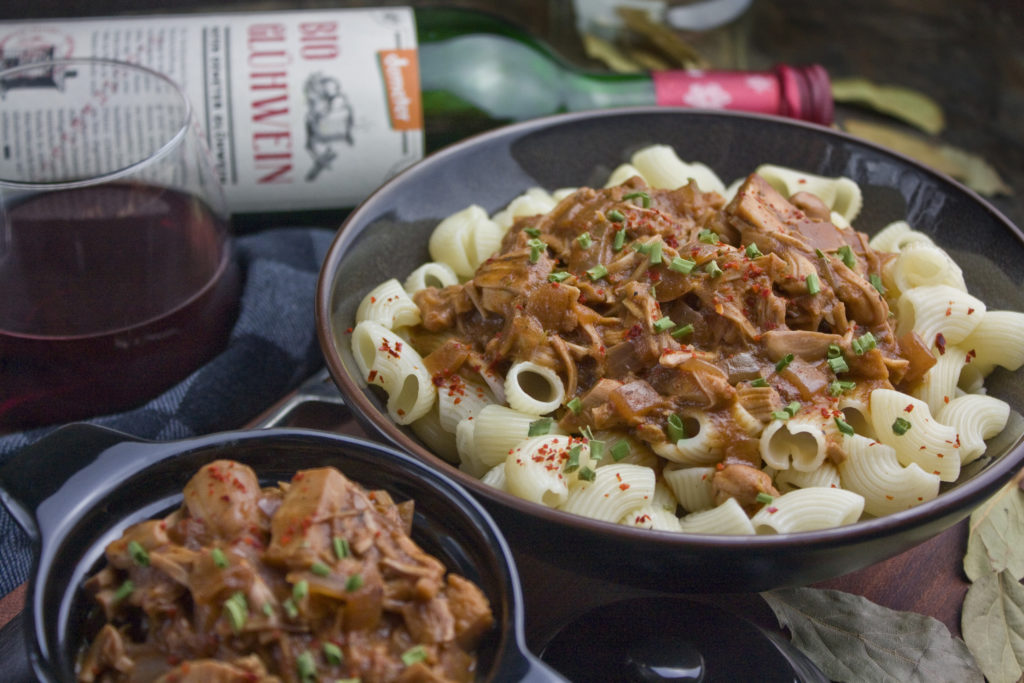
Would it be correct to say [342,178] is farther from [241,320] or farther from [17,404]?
[17,404]

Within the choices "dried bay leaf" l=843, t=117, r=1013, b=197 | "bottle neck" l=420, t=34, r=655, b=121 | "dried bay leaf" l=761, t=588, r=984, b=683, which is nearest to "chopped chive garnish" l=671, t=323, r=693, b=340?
"dried bay leaf" l=761, t=588, r=984, b=683

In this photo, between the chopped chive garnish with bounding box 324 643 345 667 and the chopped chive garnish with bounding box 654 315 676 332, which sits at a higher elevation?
the chopped chive garnish with bounding box 654 315 676 332

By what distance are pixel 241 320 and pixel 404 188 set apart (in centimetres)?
55

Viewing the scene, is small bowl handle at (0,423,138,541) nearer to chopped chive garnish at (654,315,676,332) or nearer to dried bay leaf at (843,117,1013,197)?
chopped chive garnish at (654,315,676,332)

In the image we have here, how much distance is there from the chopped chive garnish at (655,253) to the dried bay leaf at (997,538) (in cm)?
73

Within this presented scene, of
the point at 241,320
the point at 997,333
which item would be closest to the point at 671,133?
the point at 997,333

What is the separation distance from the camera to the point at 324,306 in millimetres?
1808

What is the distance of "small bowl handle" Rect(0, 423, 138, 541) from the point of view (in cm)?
128

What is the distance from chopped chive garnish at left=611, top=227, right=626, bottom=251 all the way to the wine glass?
92 centimetres

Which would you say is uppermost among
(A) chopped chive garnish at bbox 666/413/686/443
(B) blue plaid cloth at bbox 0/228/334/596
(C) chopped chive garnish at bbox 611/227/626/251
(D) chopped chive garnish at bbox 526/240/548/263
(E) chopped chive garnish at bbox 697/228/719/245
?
(E) chopped chive garnish at bbox 697/228/719/245

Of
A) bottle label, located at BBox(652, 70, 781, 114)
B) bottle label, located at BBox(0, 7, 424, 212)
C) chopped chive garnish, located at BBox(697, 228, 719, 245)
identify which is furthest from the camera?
bottle label, located at BBox(652, 70, 781, 114)

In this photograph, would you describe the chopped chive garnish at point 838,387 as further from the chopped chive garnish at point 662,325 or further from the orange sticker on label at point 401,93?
the orange sticker on label at point 401,93

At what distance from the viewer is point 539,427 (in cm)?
166

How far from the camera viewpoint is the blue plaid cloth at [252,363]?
214cm
